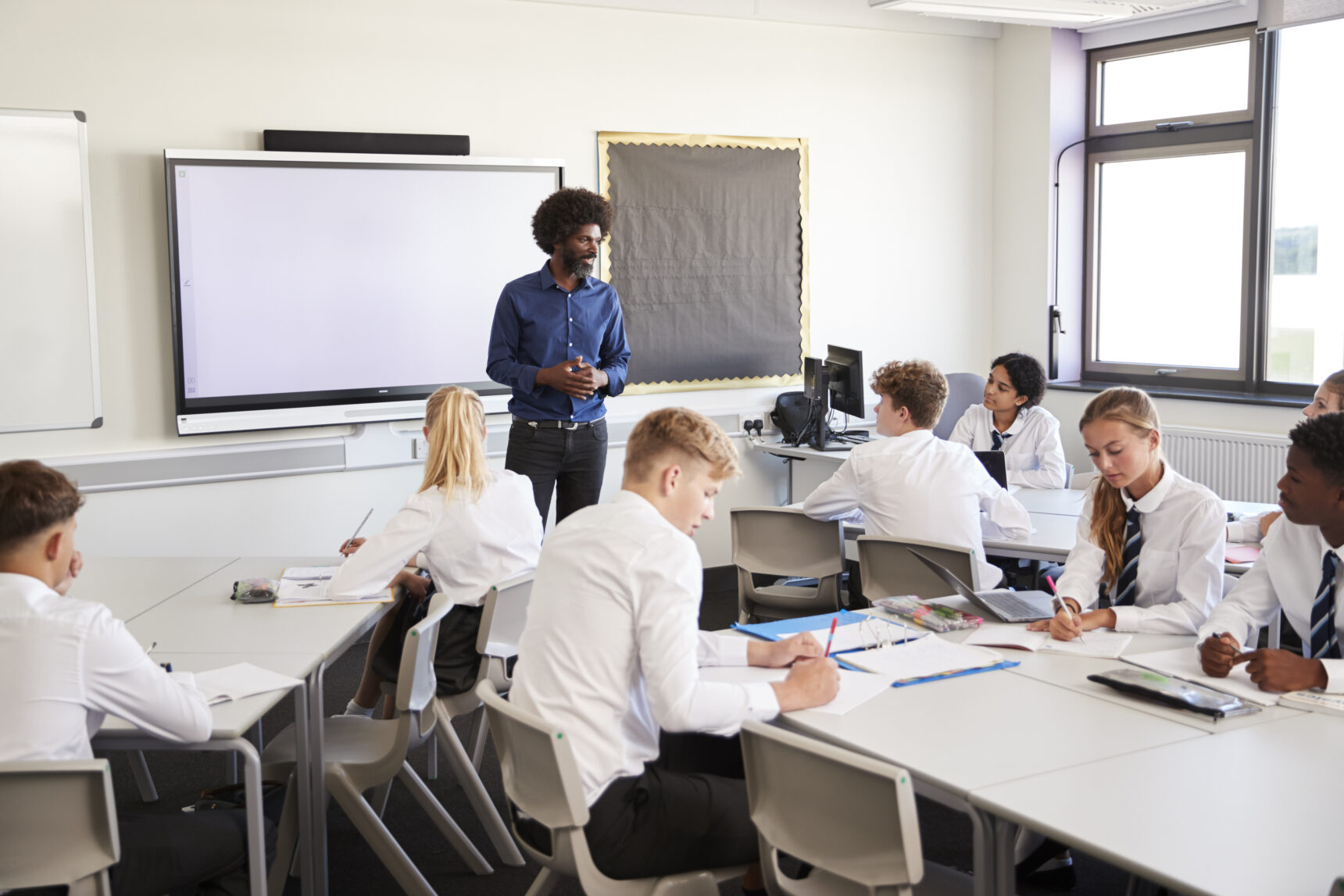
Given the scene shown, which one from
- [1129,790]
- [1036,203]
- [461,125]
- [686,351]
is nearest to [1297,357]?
[1036,203]

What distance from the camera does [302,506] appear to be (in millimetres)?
4895

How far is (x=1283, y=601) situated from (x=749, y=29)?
4.21 metres

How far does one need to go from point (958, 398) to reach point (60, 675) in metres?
4.60

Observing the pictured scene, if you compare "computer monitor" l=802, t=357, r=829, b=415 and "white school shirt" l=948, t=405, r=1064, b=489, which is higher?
"computer monitor" l=802, t=357, r=829, b=415

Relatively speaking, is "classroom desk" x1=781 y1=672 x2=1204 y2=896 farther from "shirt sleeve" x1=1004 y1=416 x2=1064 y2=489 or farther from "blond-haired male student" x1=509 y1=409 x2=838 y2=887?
"shirt sleeve" x1=1004 y1=416 x2=1064 y2=489

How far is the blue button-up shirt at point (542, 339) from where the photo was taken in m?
4.31

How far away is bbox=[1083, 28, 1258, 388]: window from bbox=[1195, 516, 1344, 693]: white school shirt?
12.3ft

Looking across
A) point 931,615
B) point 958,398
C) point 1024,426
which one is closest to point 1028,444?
point 1024,426

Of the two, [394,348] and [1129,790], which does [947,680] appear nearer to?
[1129,790]

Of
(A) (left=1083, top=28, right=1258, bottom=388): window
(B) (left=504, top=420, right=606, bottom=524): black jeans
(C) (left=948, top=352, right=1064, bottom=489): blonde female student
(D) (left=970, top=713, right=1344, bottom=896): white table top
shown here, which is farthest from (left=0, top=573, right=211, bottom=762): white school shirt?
(A) (left=1083, top=28, right=1258, bottom=388): window

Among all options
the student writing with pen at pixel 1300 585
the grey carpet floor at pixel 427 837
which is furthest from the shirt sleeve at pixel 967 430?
the student writing with pen at pixel 1300 585

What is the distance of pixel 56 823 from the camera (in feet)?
6.15

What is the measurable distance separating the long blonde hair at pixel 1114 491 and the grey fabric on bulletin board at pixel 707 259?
310 cm

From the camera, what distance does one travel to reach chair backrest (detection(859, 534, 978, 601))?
10.4 feet
